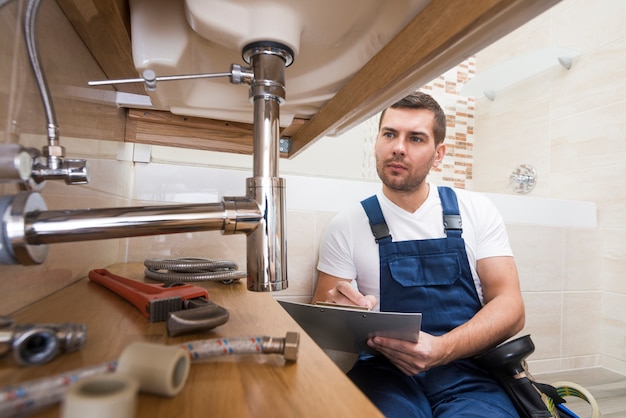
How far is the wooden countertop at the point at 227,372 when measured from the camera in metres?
0.23

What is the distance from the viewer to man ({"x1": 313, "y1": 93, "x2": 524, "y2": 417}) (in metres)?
0.83

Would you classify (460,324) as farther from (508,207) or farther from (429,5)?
(429,5)

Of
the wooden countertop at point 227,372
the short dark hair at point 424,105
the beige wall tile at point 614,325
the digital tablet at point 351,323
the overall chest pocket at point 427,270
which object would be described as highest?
the short dark hair at point 424,105

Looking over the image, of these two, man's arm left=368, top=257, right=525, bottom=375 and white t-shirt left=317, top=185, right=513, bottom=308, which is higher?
white t-shirt left=317, top=185, right=513, bottom=308

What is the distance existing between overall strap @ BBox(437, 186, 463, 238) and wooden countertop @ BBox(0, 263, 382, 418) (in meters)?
0.78

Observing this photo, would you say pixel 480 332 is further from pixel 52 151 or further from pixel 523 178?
pixel 523 178

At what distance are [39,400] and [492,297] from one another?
1093mm

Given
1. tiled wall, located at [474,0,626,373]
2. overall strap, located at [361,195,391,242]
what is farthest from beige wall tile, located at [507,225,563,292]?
overall strap, located at [361,195,391,242]

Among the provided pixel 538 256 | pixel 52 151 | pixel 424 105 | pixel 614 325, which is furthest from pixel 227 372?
pixel 614 325

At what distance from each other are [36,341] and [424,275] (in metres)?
0.90

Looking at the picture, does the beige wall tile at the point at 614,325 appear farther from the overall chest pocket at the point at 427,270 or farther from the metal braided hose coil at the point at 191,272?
the metal braided hose coil at the point at 191,272

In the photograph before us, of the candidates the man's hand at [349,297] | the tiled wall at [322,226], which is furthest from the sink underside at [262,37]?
the man's hand at [349,297]

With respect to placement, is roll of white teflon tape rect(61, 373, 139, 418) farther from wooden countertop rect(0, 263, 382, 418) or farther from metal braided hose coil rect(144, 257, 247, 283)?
metal braided hose coil rect(144, 257, 247, 283)

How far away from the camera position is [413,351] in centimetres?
77
